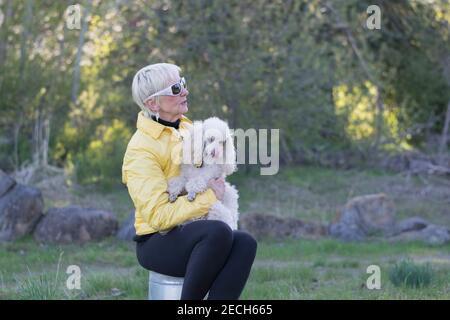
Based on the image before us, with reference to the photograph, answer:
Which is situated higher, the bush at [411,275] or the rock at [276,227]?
the bush at [411,275]

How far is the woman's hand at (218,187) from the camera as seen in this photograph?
4293 millimetres

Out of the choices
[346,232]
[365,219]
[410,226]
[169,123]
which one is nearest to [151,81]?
[169,123]

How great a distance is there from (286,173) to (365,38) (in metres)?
2.63

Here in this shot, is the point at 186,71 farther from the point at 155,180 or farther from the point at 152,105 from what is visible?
the point at 155,180

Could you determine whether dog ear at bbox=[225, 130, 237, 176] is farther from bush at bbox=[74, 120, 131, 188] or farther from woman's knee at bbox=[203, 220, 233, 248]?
bush at bbox=[74, 120, 131, 188]

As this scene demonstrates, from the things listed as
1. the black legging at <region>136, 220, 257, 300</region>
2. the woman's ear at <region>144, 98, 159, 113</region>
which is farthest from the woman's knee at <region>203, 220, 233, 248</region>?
the woman's ear at <region>144, 98, 159, 113</region>

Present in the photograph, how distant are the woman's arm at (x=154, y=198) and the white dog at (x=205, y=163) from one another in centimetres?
12

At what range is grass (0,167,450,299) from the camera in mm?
6133

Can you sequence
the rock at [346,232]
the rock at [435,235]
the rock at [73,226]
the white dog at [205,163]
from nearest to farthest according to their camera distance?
the white dog at [205,163], the rock at [73,226], the rock at [435,235], the rock at [346,232]

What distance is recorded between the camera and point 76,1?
41.9 feet

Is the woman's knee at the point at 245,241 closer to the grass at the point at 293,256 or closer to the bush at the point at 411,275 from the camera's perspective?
the grass at the point at 293,256

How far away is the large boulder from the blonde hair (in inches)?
186

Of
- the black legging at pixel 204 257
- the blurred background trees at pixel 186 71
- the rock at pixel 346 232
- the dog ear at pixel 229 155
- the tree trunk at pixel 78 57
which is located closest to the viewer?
the black legging at pixel 204 257

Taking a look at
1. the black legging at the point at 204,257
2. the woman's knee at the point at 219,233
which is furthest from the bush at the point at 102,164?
the woman's knee at the point at 219,233
